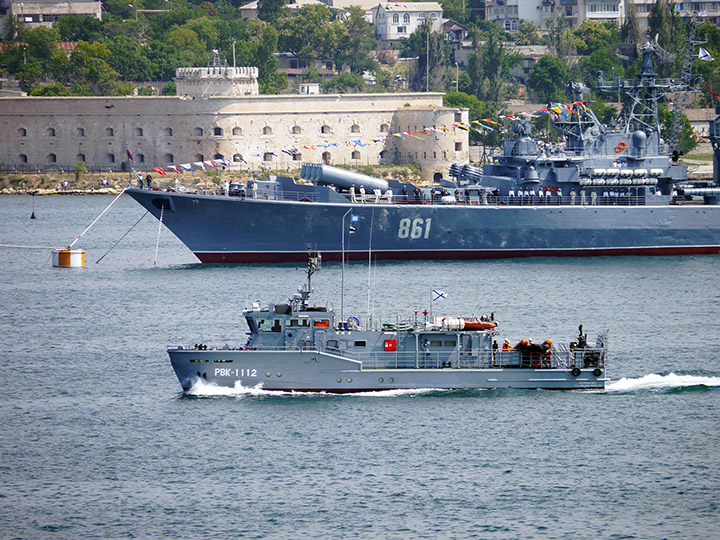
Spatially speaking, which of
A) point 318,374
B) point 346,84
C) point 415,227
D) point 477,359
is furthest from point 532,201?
point 346,84

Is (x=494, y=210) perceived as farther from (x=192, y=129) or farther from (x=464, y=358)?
(x=192, y=129)

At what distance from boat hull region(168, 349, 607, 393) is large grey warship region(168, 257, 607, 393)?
3 centimetres

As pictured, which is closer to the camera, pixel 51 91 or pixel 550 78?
pixel 51 91

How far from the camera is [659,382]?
43.5 metres

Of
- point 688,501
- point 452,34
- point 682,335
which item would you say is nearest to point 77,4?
point 452,34

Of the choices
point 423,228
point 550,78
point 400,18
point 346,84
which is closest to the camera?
point 423,228

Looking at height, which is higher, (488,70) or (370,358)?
(488,70)

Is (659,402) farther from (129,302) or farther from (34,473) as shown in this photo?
(129,302)

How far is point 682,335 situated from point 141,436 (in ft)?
75.3

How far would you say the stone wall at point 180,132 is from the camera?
425 ft

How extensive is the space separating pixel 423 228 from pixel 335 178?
18.3 feet

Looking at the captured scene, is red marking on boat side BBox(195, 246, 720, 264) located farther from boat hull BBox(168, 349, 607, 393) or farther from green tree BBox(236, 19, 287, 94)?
green tree BBox(236, 19, 287, 94)

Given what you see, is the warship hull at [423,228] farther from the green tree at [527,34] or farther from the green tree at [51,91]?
the green tree at [527,34]

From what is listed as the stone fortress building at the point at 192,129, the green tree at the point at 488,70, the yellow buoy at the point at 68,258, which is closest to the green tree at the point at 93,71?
the stone fortress building at the point at 192,129
